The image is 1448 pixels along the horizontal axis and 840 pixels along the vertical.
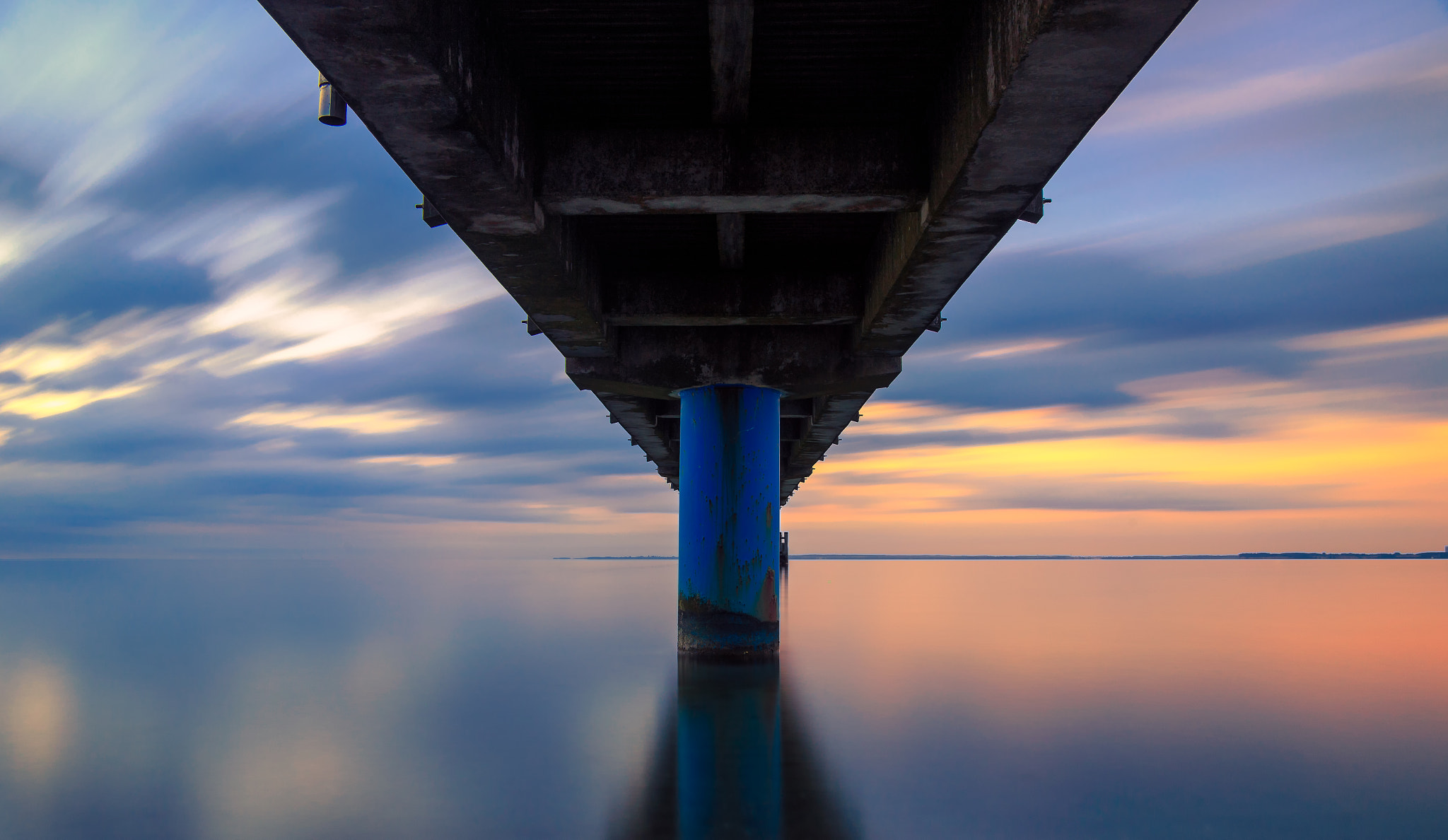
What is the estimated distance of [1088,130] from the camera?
5.82 metres

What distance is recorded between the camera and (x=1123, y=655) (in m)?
18.0

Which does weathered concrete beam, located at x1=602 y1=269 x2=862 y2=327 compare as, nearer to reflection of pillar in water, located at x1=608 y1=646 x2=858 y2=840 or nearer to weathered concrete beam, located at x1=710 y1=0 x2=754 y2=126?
weathered concrete beam, located at x1=710 y1=0 x2=754 y2=126

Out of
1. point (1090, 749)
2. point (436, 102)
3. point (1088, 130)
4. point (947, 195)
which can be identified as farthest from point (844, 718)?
point (436, 102)

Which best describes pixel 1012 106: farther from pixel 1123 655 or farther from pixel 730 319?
pixel 1123 655

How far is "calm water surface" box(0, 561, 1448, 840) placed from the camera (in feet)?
23.2

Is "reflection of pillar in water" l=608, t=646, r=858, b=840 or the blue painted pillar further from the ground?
the blue painted pillar

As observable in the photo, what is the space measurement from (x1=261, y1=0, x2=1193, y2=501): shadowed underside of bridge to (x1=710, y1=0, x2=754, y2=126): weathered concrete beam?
17 millimetres

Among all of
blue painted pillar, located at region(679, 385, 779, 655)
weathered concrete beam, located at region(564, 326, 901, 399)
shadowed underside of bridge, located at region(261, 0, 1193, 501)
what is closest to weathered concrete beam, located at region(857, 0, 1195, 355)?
shadowed underside of bridge, located at region(261, 0, 1193, 501)

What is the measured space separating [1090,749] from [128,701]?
13434 millimetres

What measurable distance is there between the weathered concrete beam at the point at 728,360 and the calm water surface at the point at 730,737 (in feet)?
13.6

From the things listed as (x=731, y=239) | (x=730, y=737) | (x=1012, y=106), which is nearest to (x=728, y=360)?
(x=731, y=239)

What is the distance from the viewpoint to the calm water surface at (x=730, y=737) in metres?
7.08

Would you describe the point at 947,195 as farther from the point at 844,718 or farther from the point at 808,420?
the point at 808,420

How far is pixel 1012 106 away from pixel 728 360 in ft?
25.5
